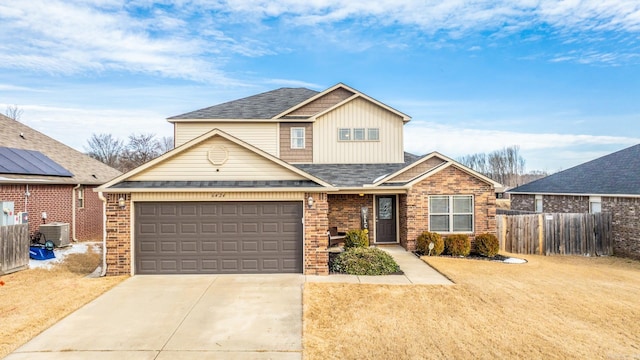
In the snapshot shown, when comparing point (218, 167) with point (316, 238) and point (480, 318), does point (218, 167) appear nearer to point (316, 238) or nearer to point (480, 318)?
point (316, 238)

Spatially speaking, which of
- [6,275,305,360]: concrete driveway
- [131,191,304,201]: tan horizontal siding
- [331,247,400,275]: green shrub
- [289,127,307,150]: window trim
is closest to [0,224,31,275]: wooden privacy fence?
[131,191,304,201]: tan horizontal siding

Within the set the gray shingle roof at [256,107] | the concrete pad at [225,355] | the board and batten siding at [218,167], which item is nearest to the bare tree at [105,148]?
the gray shingle roof at [256,107]

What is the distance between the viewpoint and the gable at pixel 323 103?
17625mm

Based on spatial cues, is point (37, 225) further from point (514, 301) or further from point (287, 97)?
point (514, 301)

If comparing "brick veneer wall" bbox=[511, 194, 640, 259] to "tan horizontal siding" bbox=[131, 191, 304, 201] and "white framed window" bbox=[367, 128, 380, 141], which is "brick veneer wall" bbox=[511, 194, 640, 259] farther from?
"tan horizontal siding" bbox=[131, 191, 304, 201]

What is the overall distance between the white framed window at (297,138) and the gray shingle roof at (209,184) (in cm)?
696

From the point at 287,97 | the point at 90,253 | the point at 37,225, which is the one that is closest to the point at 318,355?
the point at 90,253

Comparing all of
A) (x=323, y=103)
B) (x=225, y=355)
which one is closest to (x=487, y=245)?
(x=323, y=103)

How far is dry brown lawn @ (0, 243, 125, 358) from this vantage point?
6.50 meters

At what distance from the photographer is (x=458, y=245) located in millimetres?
13320

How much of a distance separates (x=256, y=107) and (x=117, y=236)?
10312mm

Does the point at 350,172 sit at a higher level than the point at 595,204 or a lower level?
higher

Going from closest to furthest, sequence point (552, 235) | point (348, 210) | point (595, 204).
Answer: point (552, 235)
point (348, 210)
point (595, 204)

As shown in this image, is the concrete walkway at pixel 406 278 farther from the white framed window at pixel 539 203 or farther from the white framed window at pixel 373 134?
the white framed window at pixel 539 203
